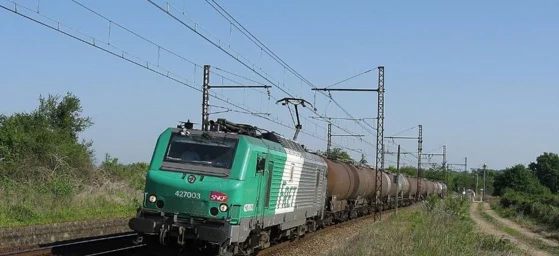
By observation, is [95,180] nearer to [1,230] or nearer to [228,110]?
[228,110]

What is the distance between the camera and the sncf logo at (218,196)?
13461mm

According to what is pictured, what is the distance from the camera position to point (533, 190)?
109 meters

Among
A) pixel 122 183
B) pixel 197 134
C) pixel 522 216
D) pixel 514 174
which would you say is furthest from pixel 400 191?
pixel 514 174

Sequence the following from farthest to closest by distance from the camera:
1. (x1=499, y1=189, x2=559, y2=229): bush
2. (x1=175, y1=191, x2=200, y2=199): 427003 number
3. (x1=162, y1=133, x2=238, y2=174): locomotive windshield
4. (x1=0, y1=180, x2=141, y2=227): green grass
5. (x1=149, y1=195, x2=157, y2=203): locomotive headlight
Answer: (x1=499, y1=189, x2=559, y2=229): bush → (x1=0, y1=180, x2=141, y2=227): green grass → (x1=162, y1=133, x2=238, y2=174): locomotive windshield → (x1=149, y1=195, x2=157, y2=203): locomotive headlight → (x1=175, y1=191, x2=200, y2=199): 427003 number

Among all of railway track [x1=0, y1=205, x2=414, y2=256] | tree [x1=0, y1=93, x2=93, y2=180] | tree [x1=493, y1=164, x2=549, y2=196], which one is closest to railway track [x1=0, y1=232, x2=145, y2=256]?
railway track [x1=0, y1=205, x2=414, y2=256]

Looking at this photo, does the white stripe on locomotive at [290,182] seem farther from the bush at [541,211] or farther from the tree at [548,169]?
the tree at [548,169]

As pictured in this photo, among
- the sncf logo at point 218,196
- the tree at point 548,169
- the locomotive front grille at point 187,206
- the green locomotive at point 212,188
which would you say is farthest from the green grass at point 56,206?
the tree at point 548,169

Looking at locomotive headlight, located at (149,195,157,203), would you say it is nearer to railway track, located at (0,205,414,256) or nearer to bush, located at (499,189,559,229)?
railway track, located at (0,205,414,256)

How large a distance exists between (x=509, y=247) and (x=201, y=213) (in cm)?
1268

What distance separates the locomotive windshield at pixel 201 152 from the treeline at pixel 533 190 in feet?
118

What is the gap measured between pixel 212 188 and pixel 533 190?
345 ft

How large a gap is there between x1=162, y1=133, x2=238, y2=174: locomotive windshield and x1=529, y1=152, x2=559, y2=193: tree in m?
132

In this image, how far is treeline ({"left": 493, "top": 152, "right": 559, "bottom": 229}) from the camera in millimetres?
53594

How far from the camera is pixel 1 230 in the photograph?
17906 mm
